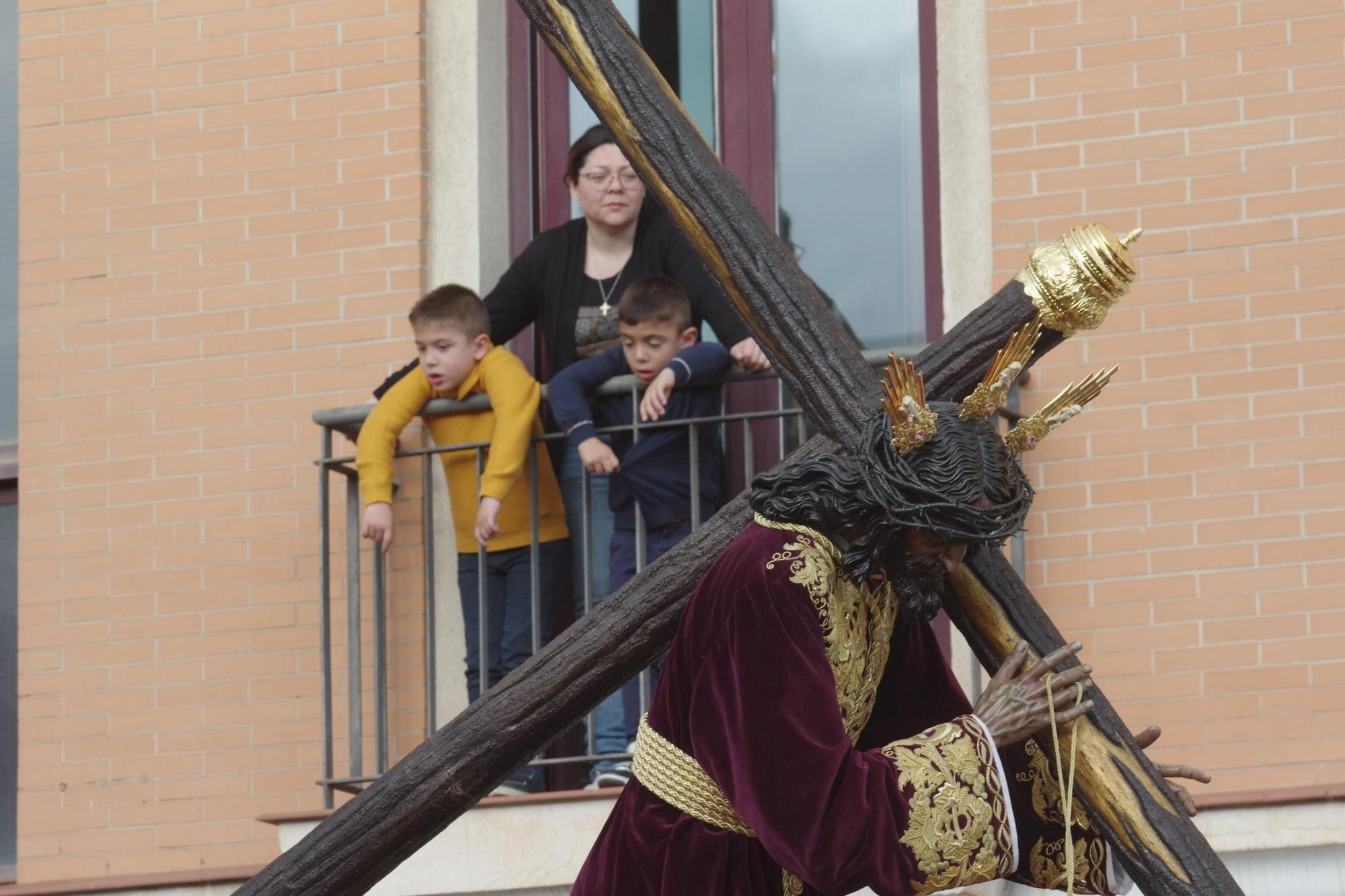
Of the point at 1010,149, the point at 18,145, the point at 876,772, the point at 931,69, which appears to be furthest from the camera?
the point at 18,145

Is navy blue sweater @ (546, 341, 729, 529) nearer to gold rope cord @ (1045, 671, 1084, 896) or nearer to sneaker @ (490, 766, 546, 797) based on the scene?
sneaker @ (490, 766, 546, 797)

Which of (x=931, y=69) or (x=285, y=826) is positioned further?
(x=931, y=69)

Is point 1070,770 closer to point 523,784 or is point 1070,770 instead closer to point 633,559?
point 633,559

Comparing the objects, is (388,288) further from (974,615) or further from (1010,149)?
(974,615)

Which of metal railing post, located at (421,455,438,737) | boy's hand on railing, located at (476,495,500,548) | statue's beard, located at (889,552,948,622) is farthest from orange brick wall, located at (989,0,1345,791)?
statue's beard, located at (889,552,948,622)

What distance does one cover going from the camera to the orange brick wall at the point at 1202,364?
275 inches

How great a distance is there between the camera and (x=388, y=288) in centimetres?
784

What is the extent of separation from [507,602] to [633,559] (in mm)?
436

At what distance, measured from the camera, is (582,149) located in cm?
749

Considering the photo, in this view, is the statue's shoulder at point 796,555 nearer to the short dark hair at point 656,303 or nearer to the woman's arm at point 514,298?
the short dark hair at point 656,303

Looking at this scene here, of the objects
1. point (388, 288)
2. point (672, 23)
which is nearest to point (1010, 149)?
point (672, 23)

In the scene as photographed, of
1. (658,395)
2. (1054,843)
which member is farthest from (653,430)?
(1054,843)

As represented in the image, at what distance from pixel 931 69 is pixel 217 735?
287 cm

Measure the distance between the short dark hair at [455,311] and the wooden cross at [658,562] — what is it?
1709 mm
